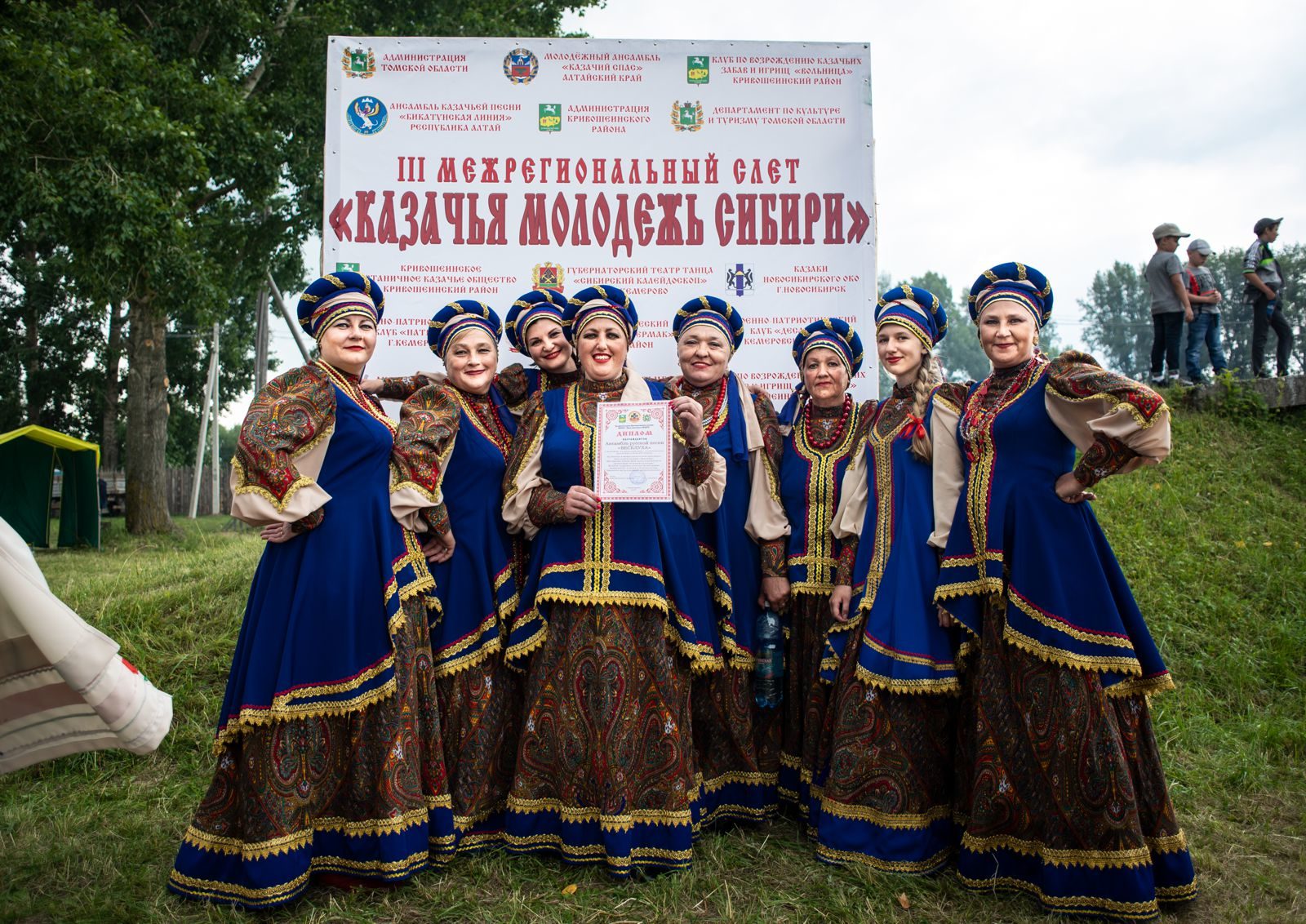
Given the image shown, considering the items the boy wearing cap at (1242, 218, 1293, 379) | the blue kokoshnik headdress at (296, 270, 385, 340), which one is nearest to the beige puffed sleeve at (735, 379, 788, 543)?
the blue kokoshnik headdress at (296, 270, 385, 340)

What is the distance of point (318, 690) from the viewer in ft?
9.48

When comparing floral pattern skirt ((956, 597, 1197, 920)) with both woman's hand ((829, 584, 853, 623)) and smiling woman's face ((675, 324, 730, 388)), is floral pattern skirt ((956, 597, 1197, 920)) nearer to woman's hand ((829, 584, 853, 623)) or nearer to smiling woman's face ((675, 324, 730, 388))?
woman's hand ((829, 584, 853, 623))

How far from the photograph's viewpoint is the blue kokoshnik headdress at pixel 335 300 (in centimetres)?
314

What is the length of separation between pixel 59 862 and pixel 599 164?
3.86 metres

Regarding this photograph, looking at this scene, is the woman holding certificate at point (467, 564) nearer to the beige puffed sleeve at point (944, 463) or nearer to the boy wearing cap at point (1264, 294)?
the beige puffed sleeve at point (944, 463)

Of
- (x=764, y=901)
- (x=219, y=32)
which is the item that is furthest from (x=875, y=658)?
(x=219, y=32)

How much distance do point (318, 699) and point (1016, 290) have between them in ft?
8.98

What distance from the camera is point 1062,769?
2.81 m

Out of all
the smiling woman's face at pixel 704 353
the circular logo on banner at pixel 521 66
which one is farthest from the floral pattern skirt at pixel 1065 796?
the circular logo on banner at pixel 521 66

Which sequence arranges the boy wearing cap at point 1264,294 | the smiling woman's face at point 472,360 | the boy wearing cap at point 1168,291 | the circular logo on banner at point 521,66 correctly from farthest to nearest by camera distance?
the boy wearing cap at point 1264,294
the boy wearing cap at point 1168,291
the circular logo on banner at point 521,66
the smiling woman's face at point 472,360

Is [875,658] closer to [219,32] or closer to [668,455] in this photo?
[668,455]

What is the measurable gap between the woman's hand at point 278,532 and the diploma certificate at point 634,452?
41.1 inches

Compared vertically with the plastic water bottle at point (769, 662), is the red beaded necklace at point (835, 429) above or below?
above

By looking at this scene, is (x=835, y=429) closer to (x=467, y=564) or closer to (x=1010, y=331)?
(x=1010, y=331)
